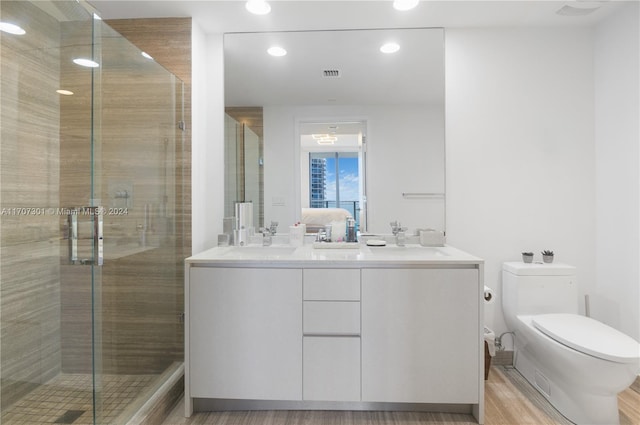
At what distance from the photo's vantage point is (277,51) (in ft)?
7.41

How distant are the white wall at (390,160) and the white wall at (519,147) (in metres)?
0.11

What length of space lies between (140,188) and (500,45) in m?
2.35

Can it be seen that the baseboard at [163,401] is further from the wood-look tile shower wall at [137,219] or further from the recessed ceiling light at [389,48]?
the recessed ceiling light at [389,48]

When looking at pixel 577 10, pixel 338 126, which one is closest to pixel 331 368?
pixel 338 126

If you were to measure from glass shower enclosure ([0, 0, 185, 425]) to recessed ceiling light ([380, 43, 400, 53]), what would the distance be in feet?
4.42

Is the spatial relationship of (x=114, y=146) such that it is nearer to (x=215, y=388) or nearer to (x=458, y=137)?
(x=215, y=388)

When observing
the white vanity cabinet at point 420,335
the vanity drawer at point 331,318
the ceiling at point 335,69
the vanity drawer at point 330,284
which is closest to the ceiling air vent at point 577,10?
the ceiling at point 335,69

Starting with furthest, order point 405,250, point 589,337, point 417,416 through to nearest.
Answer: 1. point 405,250
2. point 417,416
3. point 589,337

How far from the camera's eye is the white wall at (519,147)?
7.27ft

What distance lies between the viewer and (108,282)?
5.74 feet

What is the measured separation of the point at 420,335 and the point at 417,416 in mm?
434

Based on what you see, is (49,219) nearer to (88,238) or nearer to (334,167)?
(88,238)

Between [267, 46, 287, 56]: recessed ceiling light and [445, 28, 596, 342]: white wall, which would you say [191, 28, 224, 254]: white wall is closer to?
[267, 46, 287, 56]: recessed ceiling light

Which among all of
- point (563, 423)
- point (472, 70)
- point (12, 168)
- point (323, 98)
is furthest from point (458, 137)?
point (12, 168)
